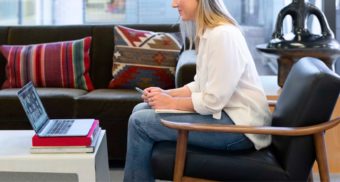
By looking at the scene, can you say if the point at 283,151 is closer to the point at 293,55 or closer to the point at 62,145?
the point at 62,145

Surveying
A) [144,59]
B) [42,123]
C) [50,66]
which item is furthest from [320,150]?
[50,66]

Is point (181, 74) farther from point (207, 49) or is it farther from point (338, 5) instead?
point (338, 5)

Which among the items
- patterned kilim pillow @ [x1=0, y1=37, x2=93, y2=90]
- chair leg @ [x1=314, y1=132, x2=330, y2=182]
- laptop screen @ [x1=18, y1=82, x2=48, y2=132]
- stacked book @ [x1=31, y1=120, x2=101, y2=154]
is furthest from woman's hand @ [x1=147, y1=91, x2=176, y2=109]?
patterned kilim pillow @ [x1=0, y1=37, x2=93, y2=90]

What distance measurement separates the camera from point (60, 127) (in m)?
1.99

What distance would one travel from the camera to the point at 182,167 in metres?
1.83

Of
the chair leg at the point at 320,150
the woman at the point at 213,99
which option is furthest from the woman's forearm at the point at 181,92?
the chair leg at the point at 320,150

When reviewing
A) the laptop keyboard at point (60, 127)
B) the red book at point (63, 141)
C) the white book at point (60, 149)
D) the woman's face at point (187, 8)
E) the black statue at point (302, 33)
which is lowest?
the white book at point (60, 149)

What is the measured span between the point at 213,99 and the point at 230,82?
94mm

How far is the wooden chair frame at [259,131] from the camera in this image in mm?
1730

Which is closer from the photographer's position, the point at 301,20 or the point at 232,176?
the point at 232,176

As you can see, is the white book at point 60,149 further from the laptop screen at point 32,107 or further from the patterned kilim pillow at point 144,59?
the patterned kilim pillow at point 144,59

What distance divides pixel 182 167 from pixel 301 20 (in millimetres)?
1341

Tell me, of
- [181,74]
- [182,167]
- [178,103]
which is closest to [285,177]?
[182,167]

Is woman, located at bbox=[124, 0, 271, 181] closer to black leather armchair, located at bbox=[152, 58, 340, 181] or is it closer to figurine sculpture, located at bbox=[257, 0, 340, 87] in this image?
black leather armchair, located at bbox=[152, 58, 340, 181]
